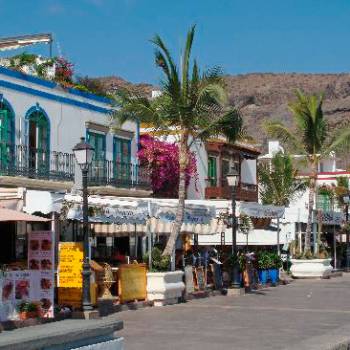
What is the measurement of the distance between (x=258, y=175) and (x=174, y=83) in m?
28.3

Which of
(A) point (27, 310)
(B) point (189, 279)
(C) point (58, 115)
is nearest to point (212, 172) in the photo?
(C) point (58, 115)

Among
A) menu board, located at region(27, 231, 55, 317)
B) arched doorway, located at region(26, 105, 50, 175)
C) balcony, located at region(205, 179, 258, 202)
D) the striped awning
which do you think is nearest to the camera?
menu board, located at region(27, 231, 55, 317)

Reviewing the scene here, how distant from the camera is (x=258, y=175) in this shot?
166 ft

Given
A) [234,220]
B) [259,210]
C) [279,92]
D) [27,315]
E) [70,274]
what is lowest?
[27,315]

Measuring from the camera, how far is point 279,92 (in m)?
141

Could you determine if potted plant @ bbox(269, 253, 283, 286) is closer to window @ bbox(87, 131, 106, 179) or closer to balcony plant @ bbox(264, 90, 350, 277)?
balcony plant @ bbox(264, 90, 350, 277)

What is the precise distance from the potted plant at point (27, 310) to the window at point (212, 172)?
26156mm

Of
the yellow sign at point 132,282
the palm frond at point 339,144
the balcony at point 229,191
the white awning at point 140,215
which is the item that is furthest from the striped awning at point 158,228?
the balcony at point 229,191

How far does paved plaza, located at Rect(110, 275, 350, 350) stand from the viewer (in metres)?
12.4

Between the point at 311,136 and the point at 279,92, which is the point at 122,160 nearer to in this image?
the point at 311,136

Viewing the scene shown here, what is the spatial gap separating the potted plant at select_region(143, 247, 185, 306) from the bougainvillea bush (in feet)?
35.4

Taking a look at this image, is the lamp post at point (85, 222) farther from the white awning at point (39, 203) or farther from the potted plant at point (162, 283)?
the potted plant at point (162, 283)

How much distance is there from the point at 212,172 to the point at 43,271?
2643 cm

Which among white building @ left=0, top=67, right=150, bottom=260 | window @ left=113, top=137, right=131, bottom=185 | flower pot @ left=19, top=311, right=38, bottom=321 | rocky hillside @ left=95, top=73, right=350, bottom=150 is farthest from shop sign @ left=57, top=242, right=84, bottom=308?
rocky hillside @ left=95, top=73, right=350, bottom=150
